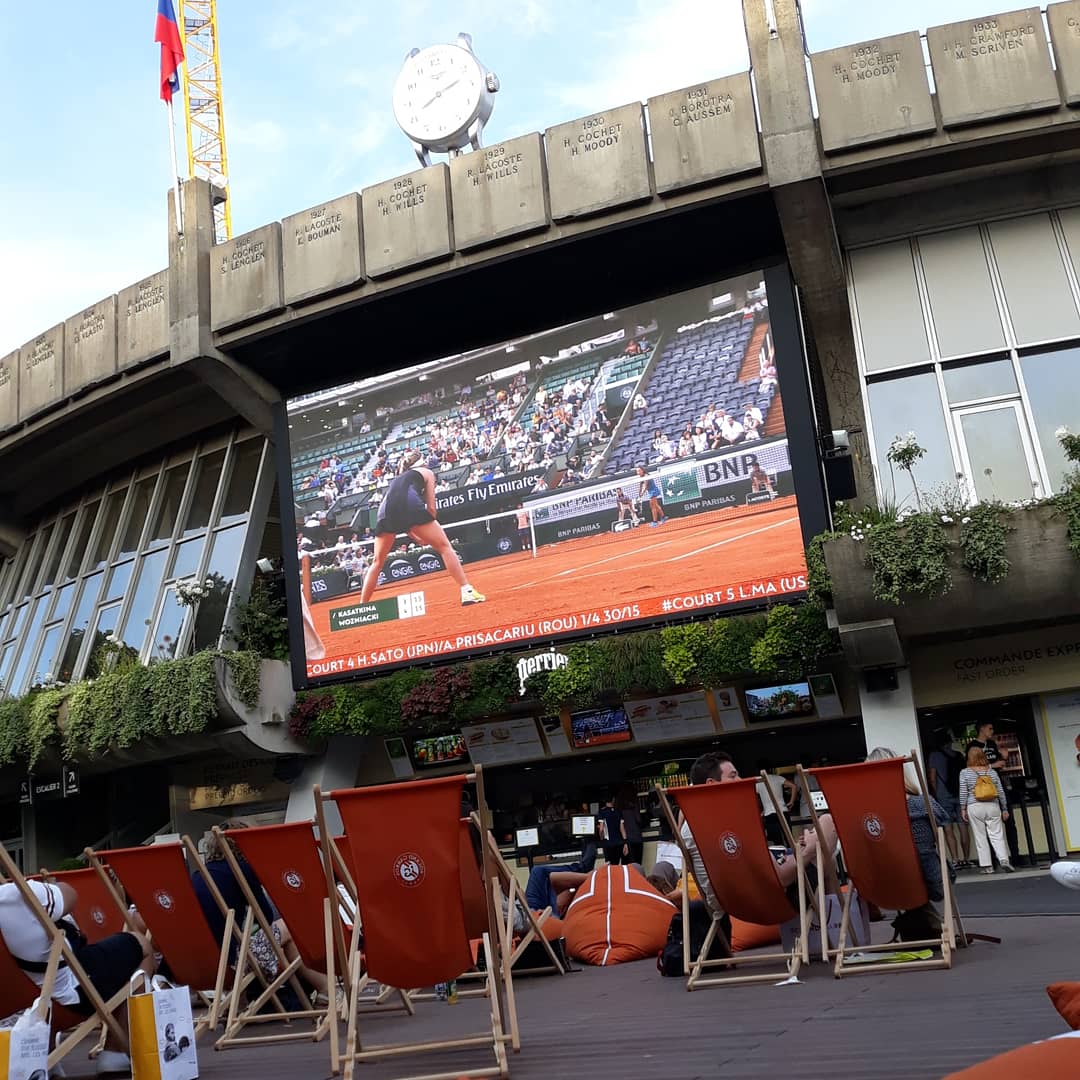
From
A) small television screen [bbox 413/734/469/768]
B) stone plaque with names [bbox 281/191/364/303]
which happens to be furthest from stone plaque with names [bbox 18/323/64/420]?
small television screen [bbox 413/734/469/768]

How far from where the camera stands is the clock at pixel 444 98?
1584 cm

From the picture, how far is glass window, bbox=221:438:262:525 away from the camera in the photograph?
1777 centimetres

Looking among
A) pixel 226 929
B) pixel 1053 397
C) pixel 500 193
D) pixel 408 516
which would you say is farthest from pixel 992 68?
pixel 226 929

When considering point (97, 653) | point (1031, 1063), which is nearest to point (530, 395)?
point (97, 653)

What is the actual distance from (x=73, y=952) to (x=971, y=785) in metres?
9.46

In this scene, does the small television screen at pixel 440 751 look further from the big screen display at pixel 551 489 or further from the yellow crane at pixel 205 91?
the yellow crane at pixel 205 91

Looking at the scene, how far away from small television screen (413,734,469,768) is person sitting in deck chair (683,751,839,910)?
30.5ft

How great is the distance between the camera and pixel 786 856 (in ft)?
19.6

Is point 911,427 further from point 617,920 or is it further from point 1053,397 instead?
point 617,920

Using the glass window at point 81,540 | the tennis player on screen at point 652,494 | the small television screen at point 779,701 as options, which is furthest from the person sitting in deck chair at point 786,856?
the glass window at point 81,540

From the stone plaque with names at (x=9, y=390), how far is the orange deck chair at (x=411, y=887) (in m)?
16.2

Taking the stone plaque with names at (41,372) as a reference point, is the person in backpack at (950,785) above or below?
below

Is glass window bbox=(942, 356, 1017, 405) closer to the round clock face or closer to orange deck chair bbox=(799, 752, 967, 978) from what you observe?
the round clock face

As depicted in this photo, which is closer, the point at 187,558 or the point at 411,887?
the point at 411,887
